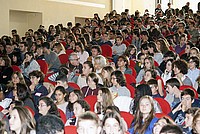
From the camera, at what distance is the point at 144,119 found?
4.93 meters

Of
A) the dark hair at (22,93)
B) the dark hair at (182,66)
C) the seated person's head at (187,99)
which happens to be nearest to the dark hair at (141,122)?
the seated person's head at (187,99)

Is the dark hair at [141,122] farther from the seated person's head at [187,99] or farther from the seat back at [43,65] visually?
the seat back at [43,65]

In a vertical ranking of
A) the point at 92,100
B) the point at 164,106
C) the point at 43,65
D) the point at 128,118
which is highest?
the point at 43,65

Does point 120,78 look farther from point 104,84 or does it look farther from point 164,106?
point 164,106

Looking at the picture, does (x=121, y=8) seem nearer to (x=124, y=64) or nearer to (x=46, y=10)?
(x=46, y=10)

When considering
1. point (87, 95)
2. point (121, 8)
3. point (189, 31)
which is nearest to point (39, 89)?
point (87, 95)

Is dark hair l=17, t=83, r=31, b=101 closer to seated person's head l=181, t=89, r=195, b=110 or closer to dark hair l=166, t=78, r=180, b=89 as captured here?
dark hair l=166, t=78, r=180, b=89

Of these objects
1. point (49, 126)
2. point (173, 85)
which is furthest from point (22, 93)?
point (49, 126)

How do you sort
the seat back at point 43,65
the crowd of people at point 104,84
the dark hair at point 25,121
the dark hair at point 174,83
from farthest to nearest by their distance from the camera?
the seat back at point 43,65, the dark hair at point 174,83, the crowd of people at point 104,84, the dark hair at point 25,121

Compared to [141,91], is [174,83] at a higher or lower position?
higher

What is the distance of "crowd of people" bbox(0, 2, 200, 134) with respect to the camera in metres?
4.15

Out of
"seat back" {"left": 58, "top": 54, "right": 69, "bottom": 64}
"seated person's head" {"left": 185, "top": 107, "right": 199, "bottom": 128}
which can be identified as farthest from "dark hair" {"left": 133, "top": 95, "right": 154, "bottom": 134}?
"seat back" {"left": 58, "top": 54, "right": 69, "bottom": 64}

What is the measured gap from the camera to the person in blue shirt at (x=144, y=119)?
15.9 feet

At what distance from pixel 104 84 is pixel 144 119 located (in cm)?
229
